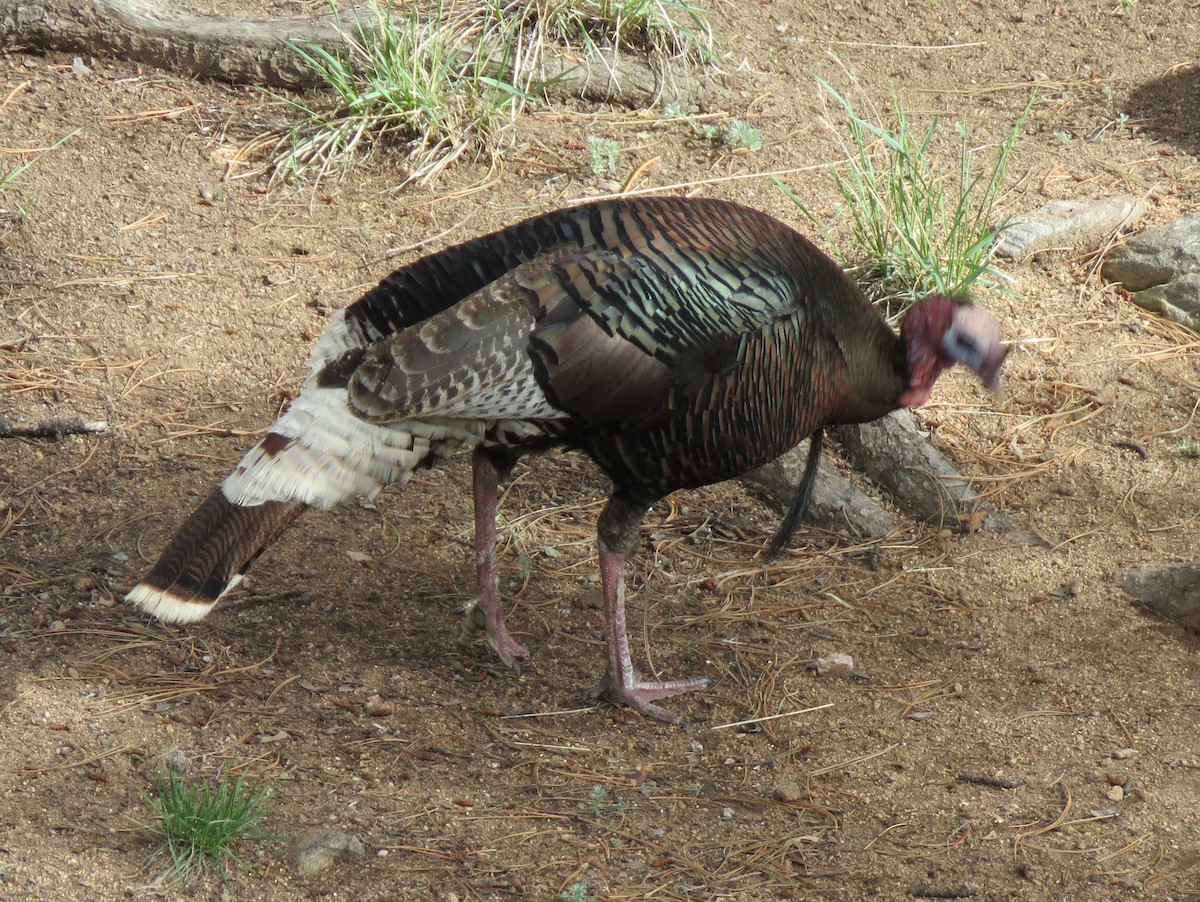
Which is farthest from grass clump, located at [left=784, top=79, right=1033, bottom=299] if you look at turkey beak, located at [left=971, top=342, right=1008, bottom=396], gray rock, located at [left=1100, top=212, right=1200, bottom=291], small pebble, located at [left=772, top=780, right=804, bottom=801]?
small pebble, located at [left=772, top=780, right=804, bottom=801]

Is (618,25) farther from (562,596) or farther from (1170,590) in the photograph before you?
(1170,590)

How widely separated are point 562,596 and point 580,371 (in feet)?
3.89

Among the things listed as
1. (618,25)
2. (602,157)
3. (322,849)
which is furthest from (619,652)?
(618,25)

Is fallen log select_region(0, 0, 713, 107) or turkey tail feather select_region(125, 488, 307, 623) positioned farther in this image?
fallen log select_region(0, 0, 713, 107)

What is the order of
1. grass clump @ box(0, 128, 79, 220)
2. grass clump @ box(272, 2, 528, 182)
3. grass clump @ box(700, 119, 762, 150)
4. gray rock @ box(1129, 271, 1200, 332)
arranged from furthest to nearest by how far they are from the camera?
1. grass clump @ box(700, 119, 762, 150)
2. grass clump @ box(272, 2, 528, 182)
3. grass clump @ box(0, 128, 79, 220)
4. gray rock @ box(1129, 271, 1200, 332)

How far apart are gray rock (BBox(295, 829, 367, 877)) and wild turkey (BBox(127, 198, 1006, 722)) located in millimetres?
699

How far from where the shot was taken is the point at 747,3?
6812 millimetres

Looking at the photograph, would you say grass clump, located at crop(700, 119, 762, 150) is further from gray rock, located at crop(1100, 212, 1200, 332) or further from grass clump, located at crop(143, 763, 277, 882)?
grass clump, located at crop(143, 763, 277, 882)

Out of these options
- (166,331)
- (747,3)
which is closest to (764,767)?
(166,331)

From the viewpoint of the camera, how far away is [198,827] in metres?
2.63

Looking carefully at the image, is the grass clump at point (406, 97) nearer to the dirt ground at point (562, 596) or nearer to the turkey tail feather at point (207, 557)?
the dirt ground at point (562, 596)

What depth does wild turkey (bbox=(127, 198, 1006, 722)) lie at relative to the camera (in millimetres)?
3135

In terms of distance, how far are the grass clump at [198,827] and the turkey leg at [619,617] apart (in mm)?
1155

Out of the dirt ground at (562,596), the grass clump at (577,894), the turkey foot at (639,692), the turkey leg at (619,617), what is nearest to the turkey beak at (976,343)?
the dirt ground at (562,596)
